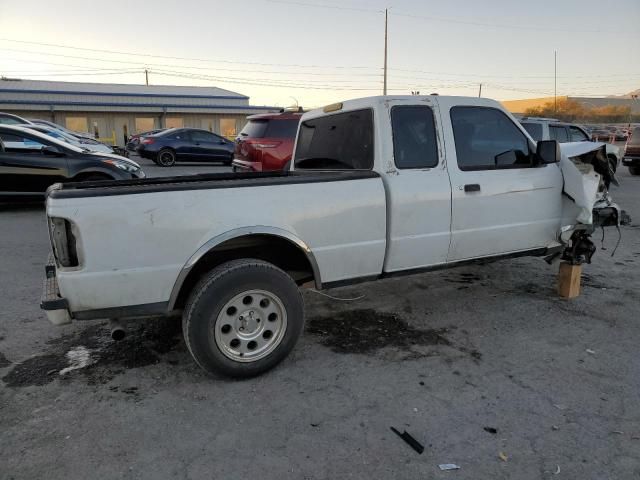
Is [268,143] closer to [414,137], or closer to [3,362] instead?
[414,137]

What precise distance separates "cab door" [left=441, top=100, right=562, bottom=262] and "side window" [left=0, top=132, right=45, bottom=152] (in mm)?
8062

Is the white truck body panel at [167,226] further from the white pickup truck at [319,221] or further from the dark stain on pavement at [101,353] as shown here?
the dark stain on pavement at [101,353]

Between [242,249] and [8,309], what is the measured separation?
8.47ft

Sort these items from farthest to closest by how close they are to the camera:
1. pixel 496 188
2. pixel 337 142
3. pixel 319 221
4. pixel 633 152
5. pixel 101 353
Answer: pixel 633 152 < pixel 337 142 < pixel 496 188 < pixel 101 353 < pixel 319 221

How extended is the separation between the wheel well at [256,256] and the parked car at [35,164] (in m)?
6.82

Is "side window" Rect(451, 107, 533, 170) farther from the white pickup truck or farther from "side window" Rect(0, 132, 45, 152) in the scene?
"side window" Rect(0, 132, 45, 152)

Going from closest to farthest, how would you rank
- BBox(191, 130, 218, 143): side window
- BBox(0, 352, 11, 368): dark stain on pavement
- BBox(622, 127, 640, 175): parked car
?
BBox(0, 352, 11, 368): dark stain on pavement < BBox(622, 127, 640, 175): parked car < BBox(191, 130, 218, 143): side window

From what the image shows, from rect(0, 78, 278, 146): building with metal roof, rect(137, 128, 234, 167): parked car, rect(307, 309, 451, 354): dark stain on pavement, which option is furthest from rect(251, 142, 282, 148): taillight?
rect(0, 78, 278, 146): building with metal roof

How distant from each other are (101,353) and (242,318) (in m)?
1.28

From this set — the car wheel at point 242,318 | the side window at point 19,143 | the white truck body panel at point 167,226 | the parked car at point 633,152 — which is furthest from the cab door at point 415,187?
the parked car at point 633,152

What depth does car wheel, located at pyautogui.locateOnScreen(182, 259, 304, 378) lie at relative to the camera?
314cm

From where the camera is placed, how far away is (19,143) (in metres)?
8.94

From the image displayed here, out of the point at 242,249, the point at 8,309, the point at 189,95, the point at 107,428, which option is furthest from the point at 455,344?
the point at 189,95

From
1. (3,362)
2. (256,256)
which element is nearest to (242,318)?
(256,256)
